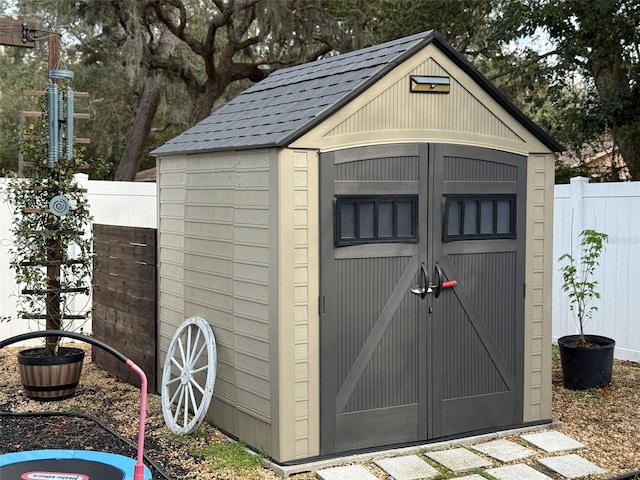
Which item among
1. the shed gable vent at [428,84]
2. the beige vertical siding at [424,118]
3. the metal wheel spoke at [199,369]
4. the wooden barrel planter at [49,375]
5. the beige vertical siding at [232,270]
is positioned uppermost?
the shed gable vent at [428,84]

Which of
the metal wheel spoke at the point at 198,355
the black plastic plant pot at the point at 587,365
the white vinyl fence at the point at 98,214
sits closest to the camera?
the metal wheel spoke at the point at 198,355

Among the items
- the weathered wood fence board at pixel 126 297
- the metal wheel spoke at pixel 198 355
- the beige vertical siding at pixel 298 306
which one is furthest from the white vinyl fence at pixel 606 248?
the beige vertical siding at pixel 298 306

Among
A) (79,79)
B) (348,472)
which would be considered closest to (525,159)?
(348,472)

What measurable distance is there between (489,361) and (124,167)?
13.5 m

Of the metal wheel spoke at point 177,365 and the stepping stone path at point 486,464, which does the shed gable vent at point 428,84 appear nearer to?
the stepping stone path at point 486,464

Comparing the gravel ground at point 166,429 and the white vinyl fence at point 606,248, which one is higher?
the white vinyl fence at point 606,248

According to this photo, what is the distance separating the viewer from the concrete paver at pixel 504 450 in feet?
16.1

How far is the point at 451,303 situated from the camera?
5.16 m

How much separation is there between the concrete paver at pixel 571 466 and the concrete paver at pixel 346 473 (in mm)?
1068

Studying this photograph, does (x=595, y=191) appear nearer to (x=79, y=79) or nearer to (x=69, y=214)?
(x=69, y=214)

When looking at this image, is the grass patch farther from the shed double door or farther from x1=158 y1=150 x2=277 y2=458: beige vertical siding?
the shed double door

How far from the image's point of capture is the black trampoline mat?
3809 mm

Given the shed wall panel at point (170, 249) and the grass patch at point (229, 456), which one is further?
the shed wall panel at point (170, 249)

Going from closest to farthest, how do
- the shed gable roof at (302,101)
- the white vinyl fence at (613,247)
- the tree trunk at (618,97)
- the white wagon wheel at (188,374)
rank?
the shed gable roof at (302,101) < the white wagon wheel at (188,374) < the white vinyl fence at (613,247) < the tree trunk at (618,97)
